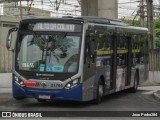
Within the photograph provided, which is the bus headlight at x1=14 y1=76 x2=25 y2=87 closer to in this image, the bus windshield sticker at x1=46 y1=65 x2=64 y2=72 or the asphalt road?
the asphalt road

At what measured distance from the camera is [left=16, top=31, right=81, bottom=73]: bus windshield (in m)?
15.9

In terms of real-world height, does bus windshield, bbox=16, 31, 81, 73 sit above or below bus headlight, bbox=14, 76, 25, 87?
above

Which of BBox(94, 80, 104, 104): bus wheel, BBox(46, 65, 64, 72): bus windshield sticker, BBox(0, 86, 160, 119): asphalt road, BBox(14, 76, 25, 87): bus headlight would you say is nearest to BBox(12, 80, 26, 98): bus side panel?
BBox(14, 76, 25, 87): bus headlight

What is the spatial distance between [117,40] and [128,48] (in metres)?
1.82

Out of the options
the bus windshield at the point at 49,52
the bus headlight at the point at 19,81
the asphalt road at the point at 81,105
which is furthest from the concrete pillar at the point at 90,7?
the bus headlight at the point at 19,81

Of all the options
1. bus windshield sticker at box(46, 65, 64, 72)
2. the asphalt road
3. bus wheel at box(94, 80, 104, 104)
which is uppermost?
bus windshield sticker at box(46, 65, 64, 72)

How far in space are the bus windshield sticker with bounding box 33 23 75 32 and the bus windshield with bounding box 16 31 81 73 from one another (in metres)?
0.13

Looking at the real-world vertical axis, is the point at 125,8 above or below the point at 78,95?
above

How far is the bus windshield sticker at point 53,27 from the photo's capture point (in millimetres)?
16156

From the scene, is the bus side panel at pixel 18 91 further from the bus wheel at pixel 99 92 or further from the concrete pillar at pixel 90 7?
the concrete pillar at pixel 90 7

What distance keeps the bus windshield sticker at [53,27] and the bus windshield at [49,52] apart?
13 centimetres

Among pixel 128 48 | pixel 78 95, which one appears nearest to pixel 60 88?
pixel 78 95

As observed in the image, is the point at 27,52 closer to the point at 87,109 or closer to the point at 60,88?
the point at 60,88

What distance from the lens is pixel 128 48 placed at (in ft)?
70.0
